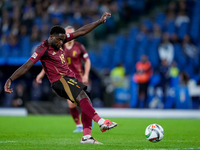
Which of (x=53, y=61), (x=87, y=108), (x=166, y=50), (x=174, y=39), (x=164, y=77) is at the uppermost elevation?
(x=174, y=39)

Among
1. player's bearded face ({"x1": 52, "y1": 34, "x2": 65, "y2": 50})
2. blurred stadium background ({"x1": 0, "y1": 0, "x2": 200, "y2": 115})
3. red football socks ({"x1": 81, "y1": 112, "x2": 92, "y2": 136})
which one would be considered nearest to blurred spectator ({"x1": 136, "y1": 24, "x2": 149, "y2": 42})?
blurred stadium background ({"x1": 0, "y1": 0, "x2": 200, "y2": 115})

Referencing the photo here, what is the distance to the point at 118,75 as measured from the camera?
16.0 metres

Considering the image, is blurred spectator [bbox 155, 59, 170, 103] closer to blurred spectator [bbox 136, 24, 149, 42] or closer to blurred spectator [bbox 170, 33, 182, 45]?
blurred spectator [bbox 170, 33, 182, 45]

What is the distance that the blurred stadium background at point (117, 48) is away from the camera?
15.0m

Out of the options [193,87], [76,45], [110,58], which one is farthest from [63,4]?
[76,45]

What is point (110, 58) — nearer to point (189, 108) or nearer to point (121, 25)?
point (121, 25)

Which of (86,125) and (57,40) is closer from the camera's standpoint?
(57,40)

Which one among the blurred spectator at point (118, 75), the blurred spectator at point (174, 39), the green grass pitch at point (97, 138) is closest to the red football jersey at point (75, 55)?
the green grass pitch at point (97, 138)

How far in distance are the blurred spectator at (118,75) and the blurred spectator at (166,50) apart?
190cm

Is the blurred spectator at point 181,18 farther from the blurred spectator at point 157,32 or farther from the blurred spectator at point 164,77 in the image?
the blurred spectator at point 164,77

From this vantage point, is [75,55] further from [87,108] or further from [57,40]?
[87,108]

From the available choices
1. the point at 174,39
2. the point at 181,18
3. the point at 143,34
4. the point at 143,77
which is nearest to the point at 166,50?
the point at 174,39

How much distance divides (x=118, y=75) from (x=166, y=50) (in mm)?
2501

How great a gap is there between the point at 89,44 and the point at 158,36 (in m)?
4.04
